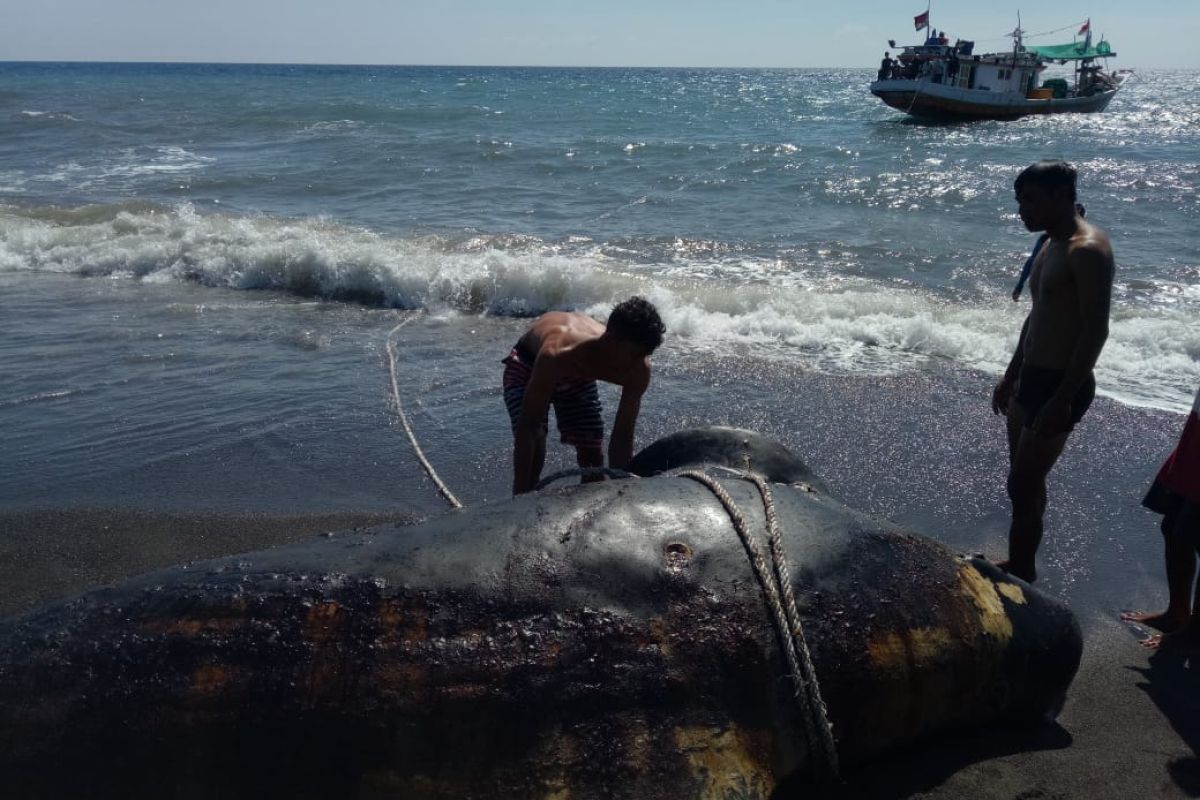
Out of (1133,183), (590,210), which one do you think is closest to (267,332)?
(590,210)

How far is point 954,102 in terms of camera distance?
3525 cm

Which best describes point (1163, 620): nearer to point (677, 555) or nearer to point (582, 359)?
point (677, 555)

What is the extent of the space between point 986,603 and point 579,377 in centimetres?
184

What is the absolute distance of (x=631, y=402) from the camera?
13.1 ft

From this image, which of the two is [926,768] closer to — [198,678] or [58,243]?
[198,678]

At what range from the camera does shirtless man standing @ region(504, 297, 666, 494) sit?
145 inches

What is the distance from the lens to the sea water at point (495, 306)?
5.58 meters

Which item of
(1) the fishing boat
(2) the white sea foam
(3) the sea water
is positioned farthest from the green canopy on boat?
(2) the white sea foam

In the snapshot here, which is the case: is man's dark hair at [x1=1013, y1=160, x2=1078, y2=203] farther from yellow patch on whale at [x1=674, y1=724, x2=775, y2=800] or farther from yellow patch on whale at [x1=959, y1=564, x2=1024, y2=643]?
yellow patch on whale at [x1=674, y1=724, x2=775, y2=800]

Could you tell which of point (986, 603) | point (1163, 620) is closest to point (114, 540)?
point (986, 603)

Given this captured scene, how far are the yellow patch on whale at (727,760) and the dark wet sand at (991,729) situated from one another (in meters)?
0.47

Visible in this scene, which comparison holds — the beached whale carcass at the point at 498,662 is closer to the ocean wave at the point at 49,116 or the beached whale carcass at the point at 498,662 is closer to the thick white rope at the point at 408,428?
the thick white rope at the point at 408,428

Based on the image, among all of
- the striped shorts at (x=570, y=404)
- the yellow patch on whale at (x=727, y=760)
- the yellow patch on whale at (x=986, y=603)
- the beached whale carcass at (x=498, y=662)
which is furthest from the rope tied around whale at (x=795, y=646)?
the striped shorts at (x=570, y=404)

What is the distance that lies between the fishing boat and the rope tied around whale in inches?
1430
